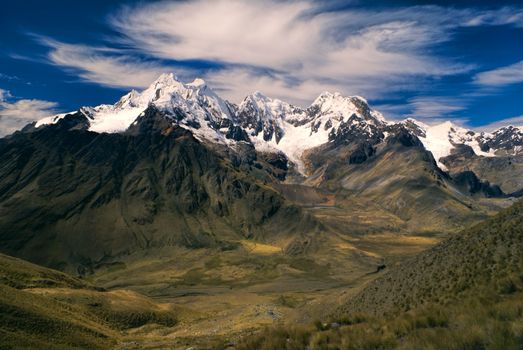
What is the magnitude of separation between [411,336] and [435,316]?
7.28 ft

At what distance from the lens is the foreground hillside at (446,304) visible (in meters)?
14.7

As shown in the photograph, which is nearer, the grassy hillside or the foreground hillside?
the foreground hillside

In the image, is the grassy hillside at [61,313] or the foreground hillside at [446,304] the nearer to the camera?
the foreground hillside at [446,304]

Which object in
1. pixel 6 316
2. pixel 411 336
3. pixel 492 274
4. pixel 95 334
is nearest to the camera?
pixel 411 336

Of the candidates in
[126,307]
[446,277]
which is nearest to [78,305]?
[126,307]

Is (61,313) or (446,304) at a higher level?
(446,304)

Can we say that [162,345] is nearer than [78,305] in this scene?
Yes

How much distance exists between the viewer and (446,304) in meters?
28.8

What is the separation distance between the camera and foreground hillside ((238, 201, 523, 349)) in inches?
579

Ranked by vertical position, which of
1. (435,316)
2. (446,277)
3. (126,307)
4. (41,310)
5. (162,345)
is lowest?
(126,307)

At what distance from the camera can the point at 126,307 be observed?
307 ft

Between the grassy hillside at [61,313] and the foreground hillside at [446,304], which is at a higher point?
the foreground hillside at [446,304]

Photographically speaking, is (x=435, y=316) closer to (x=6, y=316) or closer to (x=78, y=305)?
(x=6, y=316)

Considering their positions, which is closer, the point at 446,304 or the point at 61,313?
the point at 446,304
